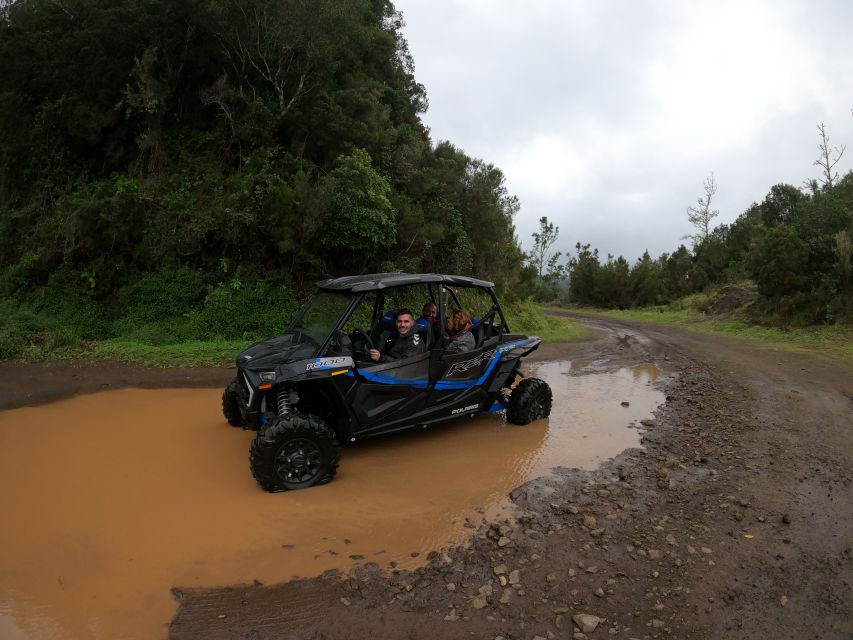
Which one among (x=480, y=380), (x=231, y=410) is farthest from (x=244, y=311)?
(x=480, y=380)

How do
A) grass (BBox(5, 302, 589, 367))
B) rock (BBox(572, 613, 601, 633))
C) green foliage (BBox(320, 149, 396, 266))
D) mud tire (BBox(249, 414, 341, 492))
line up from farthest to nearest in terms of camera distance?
1. green foliage (BBox(320, 149, 396, 266))
2. grass (BBox(5, 302, 589, 367))
3. mud tire (BBox(249, 414, 341, 492))
4. rock (BBox(572, 613, 601, 633))

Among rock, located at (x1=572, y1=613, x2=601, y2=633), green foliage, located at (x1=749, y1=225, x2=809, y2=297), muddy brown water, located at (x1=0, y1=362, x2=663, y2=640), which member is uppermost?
green foliage, located at (x1=749, y1=225, x2=809, y2=297)

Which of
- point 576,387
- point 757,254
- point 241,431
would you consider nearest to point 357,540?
point 241,431

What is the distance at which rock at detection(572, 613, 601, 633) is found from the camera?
3.09 m

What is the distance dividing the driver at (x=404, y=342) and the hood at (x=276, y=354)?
2.76 ft

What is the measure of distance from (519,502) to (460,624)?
1.77 m

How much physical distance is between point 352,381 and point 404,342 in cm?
88

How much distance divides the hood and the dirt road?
2.22 metres

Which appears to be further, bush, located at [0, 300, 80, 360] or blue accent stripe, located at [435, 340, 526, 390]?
bush, located at [0, 300, 80, 360]

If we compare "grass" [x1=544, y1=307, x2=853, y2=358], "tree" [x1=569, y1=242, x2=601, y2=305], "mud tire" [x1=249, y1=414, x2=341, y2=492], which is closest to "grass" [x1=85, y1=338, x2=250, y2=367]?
"mud tire" [x1=249, y1=414, x2=341, y2=492]

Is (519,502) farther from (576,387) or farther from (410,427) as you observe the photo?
(576,387)

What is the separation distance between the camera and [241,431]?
673cm

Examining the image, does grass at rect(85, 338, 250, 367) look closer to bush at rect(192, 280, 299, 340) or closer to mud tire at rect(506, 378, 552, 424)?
bush at rect(192, 280, 299, 340)

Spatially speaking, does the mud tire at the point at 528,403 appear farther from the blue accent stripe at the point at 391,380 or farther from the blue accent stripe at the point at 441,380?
the blue accent stripe at the point at 391,380
